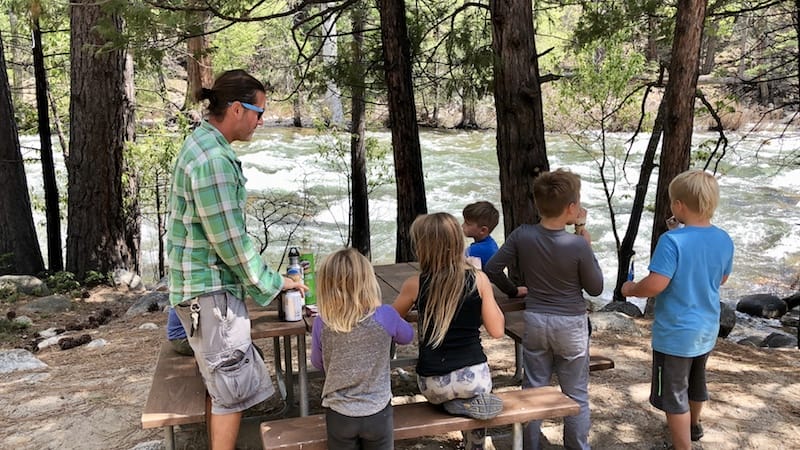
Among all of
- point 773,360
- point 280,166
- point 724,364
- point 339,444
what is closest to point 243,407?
point 339,444

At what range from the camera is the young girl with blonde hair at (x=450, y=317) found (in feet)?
8.48

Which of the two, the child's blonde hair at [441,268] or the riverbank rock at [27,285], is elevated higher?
the child's blonde hair at [441,268]

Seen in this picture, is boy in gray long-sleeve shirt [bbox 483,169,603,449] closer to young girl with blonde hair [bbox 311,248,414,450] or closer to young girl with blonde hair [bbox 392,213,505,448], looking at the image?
young girl with blonde hair [bbox 392,213,505,448]

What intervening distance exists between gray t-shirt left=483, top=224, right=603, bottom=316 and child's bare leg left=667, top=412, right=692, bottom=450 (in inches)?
26.3

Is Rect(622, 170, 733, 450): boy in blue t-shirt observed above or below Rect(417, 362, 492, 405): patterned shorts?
above

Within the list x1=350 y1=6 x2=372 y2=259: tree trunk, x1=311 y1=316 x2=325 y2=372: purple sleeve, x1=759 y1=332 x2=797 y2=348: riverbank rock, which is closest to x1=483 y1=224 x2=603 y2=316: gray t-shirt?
x1=311 y1=316 x2=325 y2=372: purple sleeve

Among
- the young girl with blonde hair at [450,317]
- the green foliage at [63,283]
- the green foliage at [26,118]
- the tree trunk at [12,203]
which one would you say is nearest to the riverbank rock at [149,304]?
the green foliage at [63,283]

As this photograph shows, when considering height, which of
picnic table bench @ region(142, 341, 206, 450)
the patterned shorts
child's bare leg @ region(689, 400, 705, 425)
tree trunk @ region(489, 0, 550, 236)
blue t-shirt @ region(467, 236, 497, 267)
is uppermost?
tree trunk @ region(489, 0, 550, 236)

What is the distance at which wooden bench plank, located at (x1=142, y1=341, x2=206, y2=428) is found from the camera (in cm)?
266

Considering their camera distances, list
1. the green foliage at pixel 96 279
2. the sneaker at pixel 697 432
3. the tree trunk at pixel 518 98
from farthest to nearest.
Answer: the green foliage at pixel 96 279, the tree trunk at pixel 518 98, the sneaker at pixel 697 432

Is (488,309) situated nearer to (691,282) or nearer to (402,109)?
(691,282)

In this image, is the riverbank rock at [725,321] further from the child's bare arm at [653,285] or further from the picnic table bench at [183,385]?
the picnic table bench at [183,385]

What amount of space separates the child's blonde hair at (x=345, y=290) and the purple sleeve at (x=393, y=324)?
5cm

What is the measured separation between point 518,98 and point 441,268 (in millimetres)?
2178
